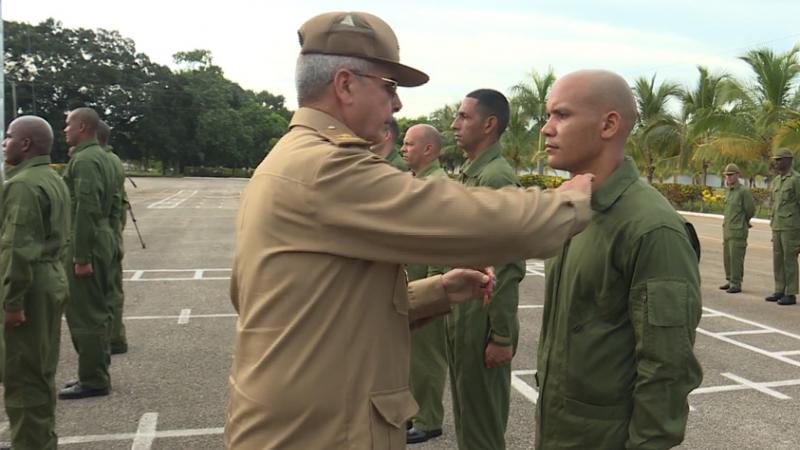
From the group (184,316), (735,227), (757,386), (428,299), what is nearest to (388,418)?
(428,299)

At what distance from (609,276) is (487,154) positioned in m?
2.14

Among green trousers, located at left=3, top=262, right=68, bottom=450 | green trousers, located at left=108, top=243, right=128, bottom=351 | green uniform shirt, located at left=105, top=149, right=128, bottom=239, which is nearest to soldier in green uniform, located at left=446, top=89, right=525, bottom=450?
green trousers, located at left=3, top=262, right=68, bottom=450

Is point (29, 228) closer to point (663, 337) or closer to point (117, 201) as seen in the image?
point (117, 201)

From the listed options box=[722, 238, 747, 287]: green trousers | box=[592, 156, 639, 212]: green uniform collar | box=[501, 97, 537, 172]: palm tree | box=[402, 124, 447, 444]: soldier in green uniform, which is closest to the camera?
box=[592, 156, 639, 212]: green uniform collar

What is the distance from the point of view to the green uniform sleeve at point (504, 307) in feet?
11.8

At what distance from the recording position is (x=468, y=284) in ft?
6.43

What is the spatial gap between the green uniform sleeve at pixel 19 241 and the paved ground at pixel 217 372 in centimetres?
125

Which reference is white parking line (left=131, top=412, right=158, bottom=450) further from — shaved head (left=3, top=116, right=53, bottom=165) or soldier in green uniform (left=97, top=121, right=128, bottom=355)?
shaved head (left=3, top=116, right=53, bottom=165)

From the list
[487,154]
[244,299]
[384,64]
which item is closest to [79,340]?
[487,154]

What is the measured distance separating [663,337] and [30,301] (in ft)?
12.1

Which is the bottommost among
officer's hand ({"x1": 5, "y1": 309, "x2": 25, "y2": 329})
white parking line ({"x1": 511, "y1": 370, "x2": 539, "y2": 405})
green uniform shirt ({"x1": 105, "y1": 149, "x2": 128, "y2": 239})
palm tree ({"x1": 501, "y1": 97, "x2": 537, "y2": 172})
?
white parking line ({"x1": 511, "y1": 370, "x2": 539, "y2": 405})

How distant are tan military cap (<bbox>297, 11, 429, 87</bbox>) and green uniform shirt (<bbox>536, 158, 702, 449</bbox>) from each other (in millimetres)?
983

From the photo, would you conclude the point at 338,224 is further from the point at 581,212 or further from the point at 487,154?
the point at 487,154

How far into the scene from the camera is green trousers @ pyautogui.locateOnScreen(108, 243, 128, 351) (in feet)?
19.3
